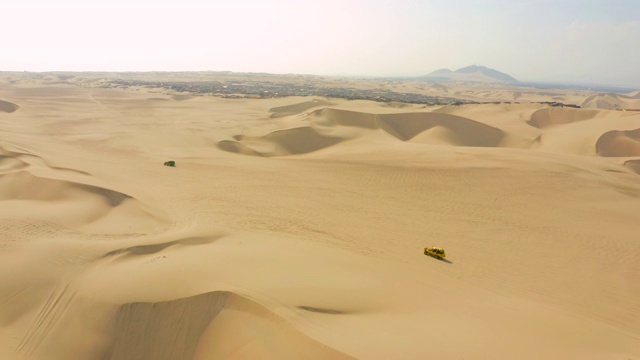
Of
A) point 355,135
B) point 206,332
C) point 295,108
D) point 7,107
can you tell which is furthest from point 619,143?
point 7,107

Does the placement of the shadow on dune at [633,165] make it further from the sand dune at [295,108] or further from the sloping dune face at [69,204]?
the sand dune at [295,108]

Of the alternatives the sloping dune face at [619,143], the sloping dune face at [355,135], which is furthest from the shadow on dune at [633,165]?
the sloping dune face at [355,135]

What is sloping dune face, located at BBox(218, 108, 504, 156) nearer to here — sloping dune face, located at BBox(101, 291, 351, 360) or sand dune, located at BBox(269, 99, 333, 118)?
A: sand dune, located at BBox(269, 99, 333, 118)

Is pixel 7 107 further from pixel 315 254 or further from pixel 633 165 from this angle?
pixel 633 165

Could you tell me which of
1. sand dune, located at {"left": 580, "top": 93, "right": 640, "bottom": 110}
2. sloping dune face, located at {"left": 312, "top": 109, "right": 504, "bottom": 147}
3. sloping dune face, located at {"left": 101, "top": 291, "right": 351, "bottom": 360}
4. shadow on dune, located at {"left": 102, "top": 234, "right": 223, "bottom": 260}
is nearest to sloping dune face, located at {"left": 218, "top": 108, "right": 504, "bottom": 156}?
sloping dune face, located at {"left": 312, "top": 109, "right": 504, "bottom": 147}

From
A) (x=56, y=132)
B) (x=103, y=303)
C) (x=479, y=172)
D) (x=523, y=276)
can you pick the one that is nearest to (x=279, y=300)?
(x=103, y=303)

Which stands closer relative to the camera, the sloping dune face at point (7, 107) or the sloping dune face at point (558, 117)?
the sloping dune face at point (7, 107)
